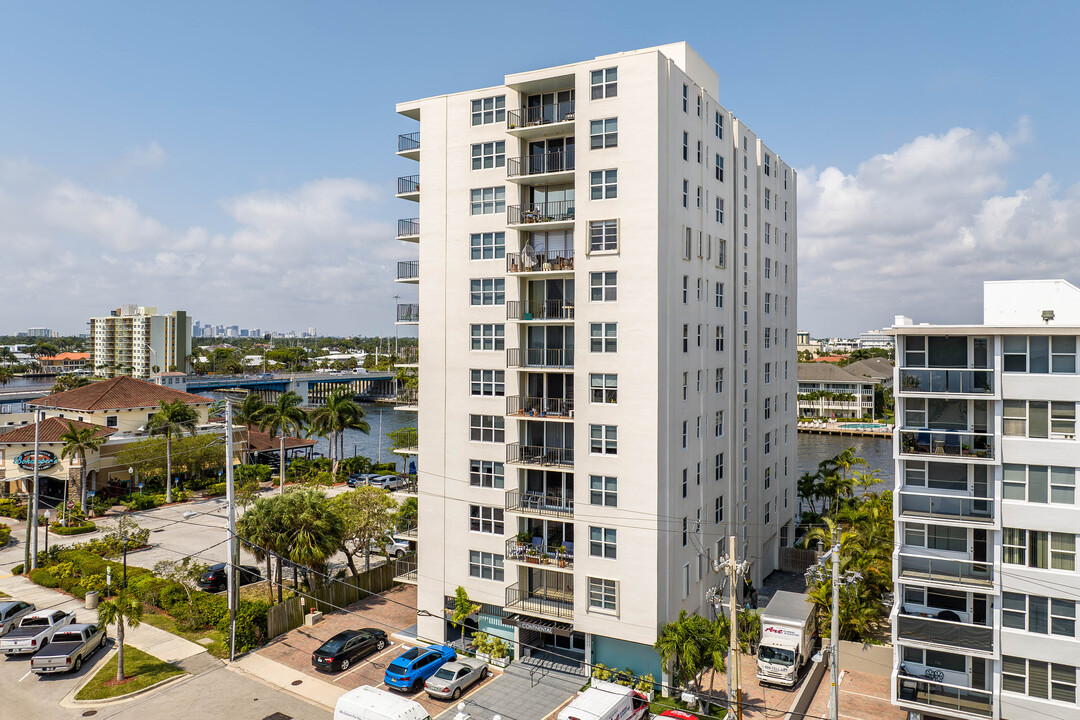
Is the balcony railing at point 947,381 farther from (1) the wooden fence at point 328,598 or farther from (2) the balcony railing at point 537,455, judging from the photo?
(1) the wooden fence at point 328,598

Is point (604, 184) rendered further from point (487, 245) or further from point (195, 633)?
point (195, 633)

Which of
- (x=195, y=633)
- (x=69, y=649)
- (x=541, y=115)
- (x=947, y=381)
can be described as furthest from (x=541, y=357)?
(x=69, y=649)

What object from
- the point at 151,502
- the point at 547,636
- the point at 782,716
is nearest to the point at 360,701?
the point at 547,636

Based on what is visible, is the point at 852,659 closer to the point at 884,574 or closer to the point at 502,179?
the point at 884,574

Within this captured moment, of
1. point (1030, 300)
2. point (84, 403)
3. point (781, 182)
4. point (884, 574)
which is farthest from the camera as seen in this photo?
point (84, 403)

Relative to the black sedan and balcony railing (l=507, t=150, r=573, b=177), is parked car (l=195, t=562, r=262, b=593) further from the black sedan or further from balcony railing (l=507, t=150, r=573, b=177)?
balcony railing (l=507, t=150, r=573, b=177)

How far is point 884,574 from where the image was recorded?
33.9m

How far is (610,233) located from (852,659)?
22911 mm

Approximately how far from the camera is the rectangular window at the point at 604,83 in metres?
29.0

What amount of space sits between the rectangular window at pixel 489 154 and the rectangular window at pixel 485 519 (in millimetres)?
16322

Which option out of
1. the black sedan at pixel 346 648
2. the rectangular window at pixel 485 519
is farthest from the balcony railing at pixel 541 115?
the black sedan at pixel 346 648

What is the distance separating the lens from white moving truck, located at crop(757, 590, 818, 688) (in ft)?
97.9

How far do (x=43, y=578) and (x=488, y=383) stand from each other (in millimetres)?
31968

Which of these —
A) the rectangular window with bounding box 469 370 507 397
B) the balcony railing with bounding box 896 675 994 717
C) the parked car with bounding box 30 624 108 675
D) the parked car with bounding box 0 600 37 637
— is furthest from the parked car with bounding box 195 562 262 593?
the balcony railing with bounding box 896 675 994 717
